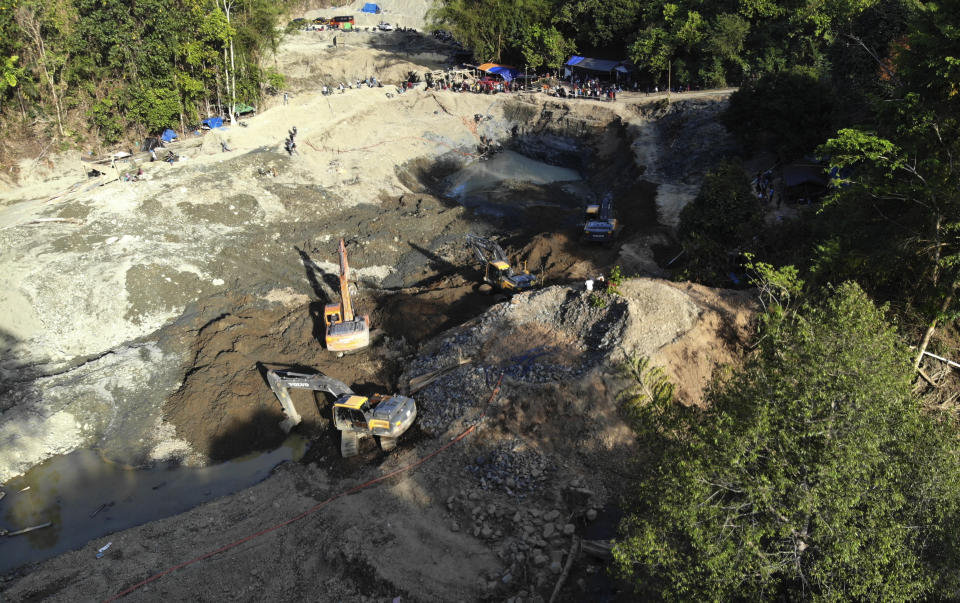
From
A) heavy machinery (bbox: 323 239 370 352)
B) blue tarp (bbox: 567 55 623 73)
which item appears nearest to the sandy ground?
heavy machinery (bbox: 323 239 370 352)

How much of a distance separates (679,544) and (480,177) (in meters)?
39.9

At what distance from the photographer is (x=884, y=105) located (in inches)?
706

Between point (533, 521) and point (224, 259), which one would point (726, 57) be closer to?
point (224, 259)

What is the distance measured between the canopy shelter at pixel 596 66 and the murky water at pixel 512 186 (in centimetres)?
1460

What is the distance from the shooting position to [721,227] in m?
28.0

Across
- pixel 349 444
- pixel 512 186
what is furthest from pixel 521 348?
pixel 512 186

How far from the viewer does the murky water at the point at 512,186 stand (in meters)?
41.1

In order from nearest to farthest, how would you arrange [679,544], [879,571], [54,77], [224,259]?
[879,571]
[679,544]
[224,259]
[54,77]

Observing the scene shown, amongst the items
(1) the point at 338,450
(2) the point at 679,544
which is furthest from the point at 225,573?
(2) the point at 679,544

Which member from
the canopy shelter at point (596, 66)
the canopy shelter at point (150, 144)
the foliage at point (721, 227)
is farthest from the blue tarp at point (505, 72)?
the foliage at point (721, 227)

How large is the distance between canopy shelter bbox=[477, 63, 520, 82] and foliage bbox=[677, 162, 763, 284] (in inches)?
1488

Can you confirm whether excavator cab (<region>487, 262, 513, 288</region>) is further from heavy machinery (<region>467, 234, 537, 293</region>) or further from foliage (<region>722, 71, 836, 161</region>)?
foliage (<region>722, 71, 836, 161</region>)

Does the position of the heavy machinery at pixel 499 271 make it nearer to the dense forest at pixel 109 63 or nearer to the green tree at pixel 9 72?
the dense forest at pixel 109 63

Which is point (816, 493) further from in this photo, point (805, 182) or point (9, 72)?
point (9, 72)
